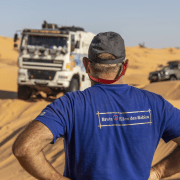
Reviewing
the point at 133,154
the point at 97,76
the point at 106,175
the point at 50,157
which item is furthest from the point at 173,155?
the point at 50,157

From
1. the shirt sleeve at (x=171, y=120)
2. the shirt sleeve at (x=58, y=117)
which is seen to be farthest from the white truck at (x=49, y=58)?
the shirt sleeve at (x=58, y=117)

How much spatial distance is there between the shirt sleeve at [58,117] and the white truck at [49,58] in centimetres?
1008

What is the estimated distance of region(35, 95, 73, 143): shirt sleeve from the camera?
161cm

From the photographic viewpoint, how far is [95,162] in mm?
1702

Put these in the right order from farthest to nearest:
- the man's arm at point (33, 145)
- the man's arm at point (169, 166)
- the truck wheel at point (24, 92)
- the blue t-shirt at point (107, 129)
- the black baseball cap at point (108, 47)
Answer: the truck wheel at point (24, 92)
the man's arm at point (169, 166)
the black baseball cap at point (108, 47)
the blue t-shirt at point (107, 129)
the man's arm at point (33, 145)

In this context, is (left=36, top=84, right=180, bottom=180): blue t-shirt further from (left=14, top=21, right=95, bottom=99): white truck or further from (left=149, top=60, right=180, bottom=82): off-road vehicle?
(left=149, top=60, right=180, bottom=82): off-road vehicle

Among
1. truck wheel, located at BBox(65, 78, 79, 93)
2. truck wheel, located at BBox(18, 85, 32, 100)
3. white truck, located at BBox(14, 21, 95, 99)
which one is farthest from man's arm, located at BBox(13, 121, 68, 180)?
truck wheel, located at BBox(18, 85, 32, 100)

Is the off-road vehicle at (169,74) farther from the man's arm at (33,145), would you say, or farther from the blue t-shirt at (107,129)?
the man's arm at (33,145)

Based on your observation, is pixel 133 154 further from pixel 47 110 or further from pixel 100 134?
pixel 47 110

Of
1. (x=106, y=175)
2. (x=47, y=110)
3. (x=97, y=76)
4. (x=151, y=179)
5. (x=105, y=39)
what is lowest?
(x=151, y=179)

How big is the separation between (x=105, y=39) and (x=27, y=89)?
1171 centimetres

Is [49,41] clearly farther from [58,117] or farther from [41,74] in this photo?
[58,117]

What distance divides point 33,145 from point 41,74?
35.0ft

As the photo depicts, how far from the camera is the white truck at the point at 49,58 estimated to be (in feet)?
38.4
